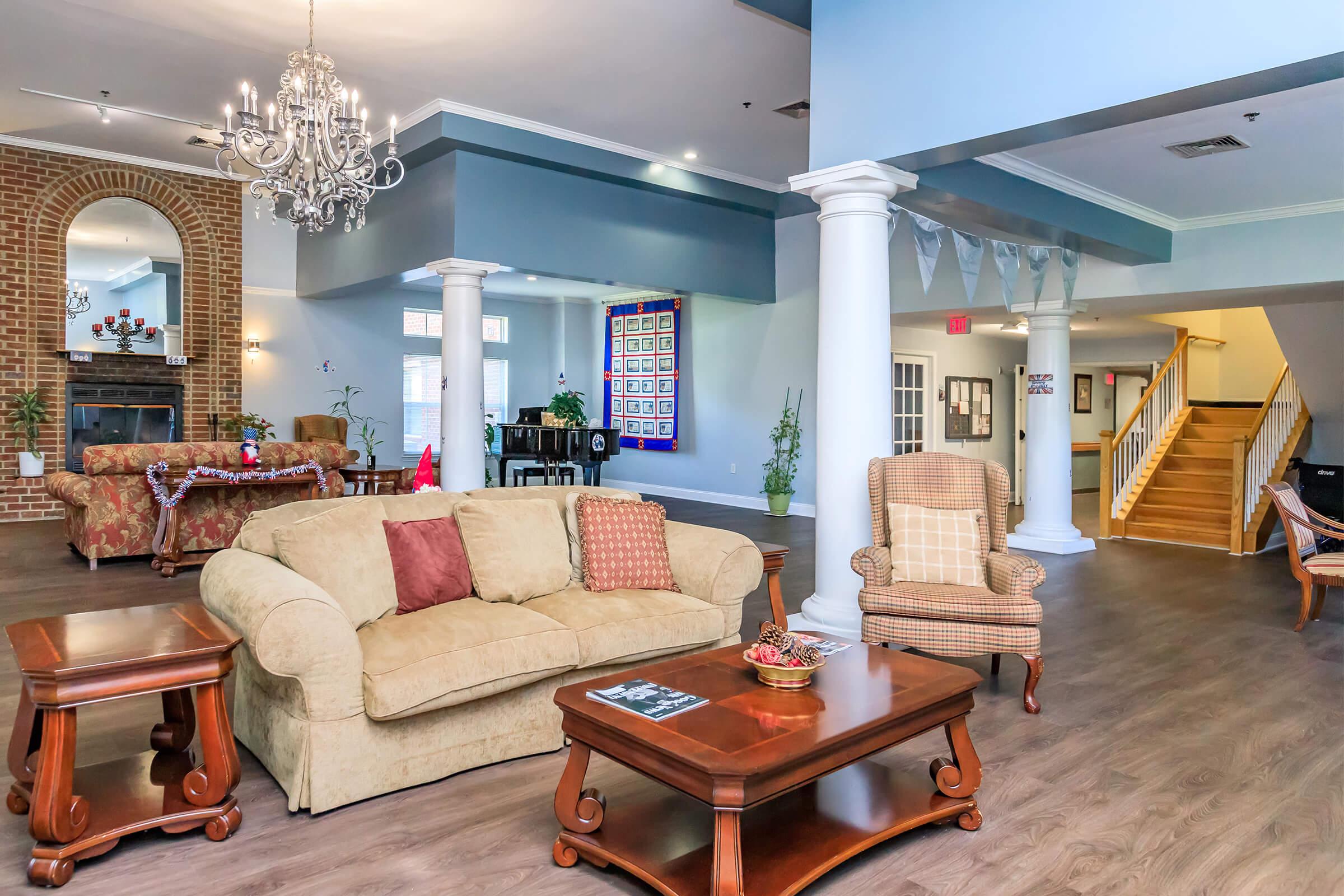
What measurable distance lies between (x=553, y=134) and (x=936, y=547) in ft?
16.3

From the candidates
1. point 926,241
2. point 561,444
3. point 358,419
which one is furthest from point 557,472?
point 926,241

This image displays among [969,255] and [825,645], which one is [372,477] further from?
[825,645]

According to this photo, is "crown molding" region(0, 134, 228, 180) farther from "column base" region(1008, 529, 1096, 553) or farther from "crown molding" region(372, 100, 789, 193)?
"column base" region(1008, 529, 1096, 553)

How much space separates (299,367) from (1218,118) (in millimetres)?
9850

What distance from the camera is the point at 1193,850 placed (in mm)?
2543

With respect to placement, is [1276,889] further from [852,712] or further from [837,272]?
[837,272]

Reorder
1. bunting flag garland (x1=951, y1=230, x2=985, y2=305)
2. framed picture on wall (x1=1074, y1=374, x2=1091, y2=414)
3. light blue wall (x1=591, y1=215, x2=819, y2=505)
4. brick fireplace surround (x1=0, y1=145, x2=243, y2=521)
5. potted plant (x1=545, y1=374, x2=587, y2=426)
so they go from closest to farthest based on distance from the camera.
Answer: bunting flag garland (x1=951, y1=230, x2=985, y2=305) → brick fireplace surround (x1=0, y1=145, x2=243, y2=521) → light blue wall (x1=591, y1=215, x2=819, y2=505) → potted plant (x1=545, y1=374, x2=587, y2=426) → framed picture on wall (x1=1074, y1=374, x2=1091, y2=414)

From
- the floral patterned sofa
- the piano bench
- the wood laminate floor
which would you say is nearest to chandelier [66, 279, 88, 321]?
the floral patterned sofa

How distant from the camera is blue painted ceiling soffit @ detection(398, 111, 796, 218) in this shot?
7.04m

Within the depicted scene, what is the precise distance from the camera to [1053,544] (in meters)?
8.17

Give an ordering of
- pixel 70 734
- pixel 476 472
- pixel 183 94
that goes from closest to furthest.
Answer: pixel 70 734
pixel 183 94
pixel 476 472

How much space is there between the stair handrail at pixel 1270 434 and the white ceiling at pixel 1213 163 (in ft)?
7.93

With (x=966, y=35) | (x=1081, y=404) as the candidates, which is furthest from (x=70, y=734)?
(x=1081, y=404)

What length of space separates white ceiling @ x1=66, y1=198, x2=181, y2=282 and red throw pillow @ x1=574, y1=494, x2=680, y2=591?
827cm
